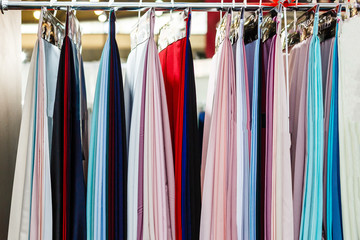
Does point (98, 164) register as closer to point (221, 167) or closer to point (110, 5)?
point (221, 167)

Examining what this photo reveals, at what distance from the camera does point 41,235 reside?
2.19 ft

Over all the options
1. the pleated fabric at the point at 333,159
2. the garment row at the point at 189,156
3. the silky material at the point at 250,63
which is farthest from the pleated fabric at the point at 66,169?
the pleated fabric at the point at 333,159

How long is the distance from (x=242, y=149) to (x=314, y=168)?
170 millimetres

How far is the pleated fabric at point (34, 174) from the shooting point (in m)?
0.67

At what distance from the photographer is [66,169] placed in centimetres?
68

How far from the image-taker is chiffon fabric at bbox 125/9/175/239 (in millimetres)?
702

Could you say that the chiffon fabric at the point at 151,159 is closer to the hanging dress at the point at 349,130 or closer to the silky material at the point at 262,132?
the silky material at the point at 262,132

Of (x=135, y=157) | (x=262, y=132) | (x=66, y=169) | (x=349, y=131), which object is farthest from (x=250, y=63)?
(x=66, y=169)

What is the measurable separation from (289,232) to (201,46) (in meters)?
0.98

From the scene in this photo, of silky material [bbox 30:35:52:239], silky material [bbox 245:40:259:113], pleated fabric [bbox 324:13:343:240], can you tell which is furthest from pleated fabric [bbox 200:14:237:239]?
silky material [bbox 30:35:52:239]

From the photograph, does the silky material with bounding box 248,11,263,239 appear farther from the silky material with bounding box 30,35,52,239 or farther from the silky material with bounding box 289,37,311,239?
the silky material with bounding box 30,35,52,239

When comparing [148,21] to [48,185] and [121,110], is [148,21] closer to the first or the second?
[121,110]

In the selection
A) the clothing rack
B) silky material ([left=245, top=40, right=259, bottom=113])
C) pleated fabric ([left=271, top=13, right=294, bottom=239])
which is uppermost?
the clothing rack

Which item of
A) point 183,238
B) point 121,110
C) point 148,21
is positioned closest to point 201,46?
point 148,21
